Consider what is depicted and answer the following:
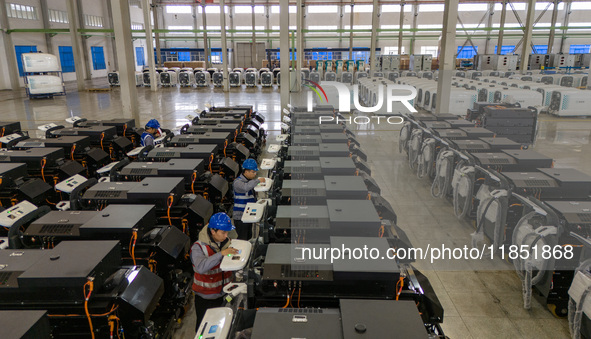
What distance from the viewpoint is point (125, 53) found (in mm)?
12430

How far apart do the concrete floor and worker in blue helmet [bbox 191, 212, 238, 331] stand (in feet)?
2.29

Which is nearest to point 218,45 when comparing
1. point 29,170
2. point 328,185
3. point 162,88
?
point 162,88

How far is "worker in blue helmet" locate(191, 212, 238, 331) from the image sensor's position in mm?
4184

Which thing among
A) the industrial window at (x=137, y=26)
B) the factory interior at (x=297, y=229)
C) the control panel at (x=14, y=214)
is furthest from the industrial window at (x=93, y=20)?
the control panel at (x=14, y=214)

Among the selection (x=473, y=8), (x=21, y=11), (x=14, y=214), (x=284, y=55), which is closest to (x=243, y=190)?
(x=14, y=214)

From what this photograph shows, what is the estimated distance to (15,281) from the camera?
11.4 ft

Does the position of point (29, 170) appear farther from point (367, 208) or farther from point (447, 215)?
point (447, 215)

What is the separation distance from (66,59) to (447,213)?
35.2 metres

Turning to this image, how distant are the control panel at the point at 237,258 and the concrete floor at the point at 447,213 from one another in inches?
57.2

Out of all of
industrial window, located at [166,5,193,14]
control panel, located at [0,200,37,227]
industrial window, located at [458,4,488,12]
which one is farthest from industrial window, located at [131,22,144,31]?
control panel, located at [0,200,37,227]

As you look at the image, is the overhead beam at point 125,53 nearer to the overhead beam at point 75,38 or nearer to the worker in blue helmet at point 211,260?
the worker in blue helmet at point 211,260

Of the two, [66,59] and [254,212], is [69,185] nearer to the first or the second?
[254,212]

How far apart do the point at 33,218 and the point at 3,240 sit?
1.40 feet

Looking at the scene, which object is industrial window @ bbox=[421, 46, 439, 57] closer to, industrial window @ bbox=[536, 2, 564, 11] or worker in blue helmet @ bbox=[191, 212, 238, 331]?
industrial window @ bbox=[536, 2, 564, 11]
